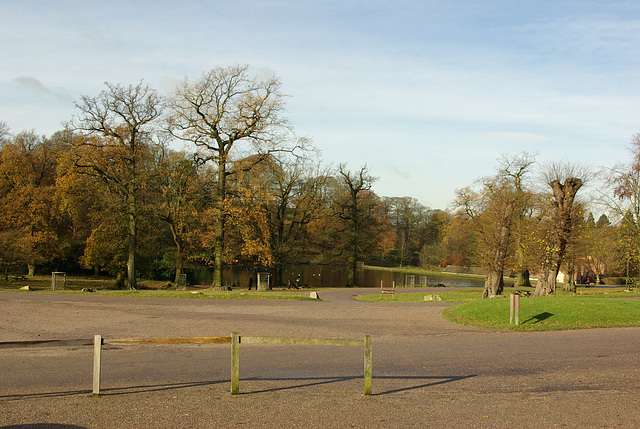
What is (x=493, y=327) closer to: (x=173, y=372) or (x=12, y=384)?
(x=173, y=372)

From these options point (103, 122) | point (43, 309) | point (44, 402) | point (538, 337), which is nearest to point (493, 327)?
point (538, 337)

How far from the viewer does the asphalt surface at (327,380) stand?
701cm

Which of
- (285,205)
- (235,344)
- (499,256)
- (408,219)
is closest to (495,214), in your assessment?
(499,256)

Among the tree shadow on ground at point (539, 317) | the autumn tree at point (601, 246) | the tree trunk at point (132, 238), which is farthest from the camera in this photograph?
the autumn tree at point (601, 246)

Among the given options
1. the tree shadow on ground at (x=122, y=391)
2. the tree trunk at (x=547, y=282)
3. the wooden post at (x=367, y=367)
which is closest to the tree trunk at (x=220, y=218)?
the tree trunk at (x=547, y=282)

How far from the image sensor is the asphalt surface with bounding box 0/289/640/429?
7.01 meters

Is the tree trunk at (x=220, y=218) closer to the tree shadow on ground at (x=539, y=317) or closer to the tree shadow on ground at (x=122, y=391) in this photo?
the tree shadow on ground at (x=539, y=317)

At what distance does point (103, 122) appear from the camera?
3553 cm

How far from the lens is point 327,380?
9.46 metres

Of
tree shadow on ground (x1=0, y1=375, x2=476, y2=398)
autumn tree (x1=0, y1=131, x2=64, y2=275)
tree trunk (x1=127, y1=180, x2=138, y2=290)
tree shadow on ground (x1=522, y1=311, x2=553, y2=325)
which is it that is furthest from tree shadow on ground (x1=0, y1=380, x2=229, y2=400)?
autumn tree (x1=0, y1=131, x2=64, y2=275)

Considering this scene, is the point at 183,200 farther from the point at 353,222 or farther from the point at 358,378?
the point at 358,378

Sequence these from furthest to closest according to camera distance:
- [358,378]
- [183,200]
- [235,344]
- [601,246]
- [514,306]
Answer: [601,246], [183,200], [514,306], [358,378], [235,344]

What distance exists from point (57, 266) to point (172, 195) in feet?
59.5

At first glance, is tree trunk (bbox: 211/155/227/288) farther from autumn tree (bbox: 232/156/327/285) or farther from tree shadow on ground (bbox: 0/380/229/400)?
tree shadow on ground (bbox: 0/380/229/400)
